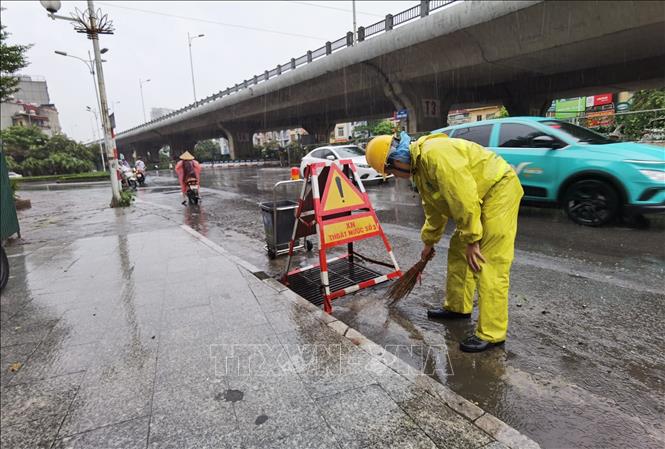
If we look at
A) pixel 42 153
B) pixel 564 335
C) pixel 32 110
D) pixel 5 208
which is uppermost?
pixel 32 110

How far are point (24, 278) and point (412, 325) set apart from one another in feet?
18.3

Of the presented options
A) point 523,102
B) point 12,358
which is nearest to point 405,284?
point 12,358

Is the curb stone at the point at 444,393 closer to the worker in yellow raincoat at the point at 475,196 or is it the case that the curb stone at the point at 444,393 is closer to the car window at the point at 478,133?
the worker in yellow raincoat at the point at 475,196

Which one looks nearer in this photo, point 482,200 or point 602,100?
point 482,200

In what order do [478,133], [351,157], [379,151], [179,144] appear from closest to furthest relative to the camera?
1. [379,151]
2. [478,133]
3. [351,157]
4. [179,144]

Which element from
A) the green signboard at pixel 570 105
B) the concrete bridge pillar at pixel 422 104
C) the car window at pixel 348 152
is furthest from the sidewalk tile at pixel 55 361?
the green signboard at pixel 570 105

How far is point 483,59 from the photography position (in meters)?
16.5

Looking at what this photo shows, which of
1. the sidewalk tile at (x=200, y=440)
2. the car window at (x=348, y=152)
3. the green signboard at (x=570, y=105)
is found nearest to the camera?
the sidewalk tile at (x=200, y=440)

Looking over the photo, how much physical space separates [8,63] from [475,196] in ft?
51.6

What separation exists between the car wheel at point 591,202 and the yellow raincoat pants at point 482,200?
166 inches

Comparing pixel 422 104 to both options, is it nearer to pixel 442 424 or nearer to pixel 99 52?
pixel 99 52

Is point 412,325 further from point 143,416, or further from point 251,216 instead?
point 251,216

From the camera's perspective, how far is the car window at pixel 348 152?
14852 millimetres

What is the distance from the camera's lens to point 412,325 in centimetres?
351
